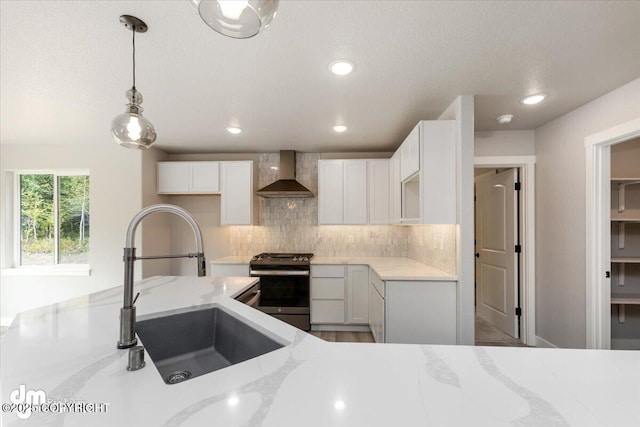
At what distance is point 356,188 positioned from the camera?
3.70 meters

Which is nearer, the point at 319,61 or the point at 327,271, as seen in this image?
the point at 319,61

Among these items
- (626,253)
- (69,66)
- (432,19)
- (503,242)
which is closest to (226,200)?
(69,66)

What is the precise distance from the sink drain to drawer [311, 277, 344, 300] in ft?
7.49

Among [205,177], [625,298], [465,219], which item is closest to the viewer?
[465,219]

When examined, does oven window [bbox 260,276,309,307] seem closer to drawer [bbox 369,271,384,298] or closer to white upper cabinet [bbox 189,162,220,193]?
drawer [bbox 369,271,384,298]

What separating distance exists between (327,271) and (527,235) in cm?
227

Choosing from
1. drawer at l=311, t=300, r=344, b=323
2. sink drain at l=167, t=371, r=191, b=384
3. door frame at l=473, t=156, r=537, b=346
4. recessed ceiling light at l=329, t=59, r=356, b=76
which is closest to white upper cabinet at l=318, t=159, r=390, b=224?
drawer at l=311, t=300, r=344, b=323

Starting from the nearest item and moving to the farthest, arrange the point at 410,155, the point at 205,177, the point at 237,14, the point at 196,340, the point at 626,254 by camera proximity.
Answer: the point at 237,14, the point at 196,340, the point at 410,155, the point at 626,254, the point at 205,177

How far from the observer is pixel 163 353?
4.24ft

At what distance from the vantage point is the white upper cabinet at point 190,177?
3836 mm

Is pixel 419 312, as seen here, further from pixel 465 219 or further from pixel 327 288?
pixel 327 288

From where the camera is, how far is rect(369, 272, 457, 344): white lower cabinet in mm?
2336

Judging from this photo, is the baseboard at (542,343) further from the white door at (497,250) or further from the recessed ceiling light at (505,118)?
the recessed ceiling light at (505,118)

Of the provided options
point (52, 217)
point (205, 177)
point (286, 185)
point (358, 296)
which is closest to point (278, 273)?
point (358, 296)
